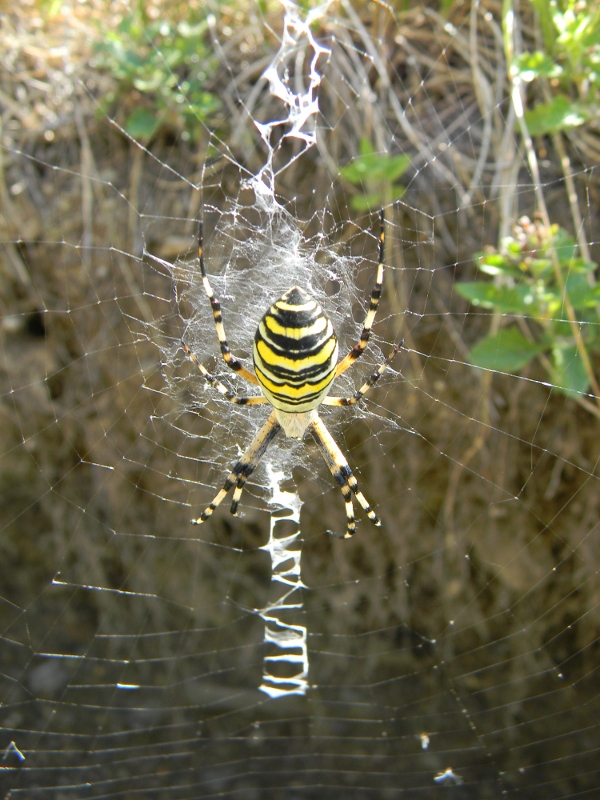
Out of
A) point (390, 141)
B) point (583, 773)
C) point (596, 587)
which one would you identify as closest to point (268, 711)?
point (583, 773)

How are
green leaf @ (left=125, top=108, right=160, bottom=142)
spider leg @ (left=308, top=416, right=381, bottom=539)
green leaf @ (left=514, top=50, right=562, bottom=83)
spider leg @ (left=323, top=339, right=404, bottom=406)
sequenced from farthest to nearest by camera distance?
green leaf @ (left=125, top=108, right=160, bottom=142), spider leg @ (left=308, top=416, right=381, bottom=539), green leaf @ (left=514, top=50, right=562, bottom=83), spider leg @ (left=323, top=339, right=404, bottom=406)

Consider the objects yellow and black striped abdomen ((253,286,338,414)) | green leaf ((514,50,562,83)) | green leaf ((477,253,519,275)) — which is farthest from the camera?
green leaf ((514,50,562,83))

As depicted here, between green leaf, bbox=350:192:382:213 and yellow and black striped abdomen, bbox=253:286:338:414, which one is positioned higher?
green leaf, bbox=350:192:382:213

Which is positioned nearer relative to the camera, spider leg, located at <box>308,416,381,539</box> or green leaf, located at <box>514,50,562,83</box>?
green leaf, located at <box>514,50,562,83</box>

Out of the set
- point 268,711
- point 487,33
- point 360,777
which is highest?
point 487,33

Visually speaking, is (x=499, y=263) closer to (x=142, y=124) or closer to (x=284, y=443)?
(x=284, y=443)

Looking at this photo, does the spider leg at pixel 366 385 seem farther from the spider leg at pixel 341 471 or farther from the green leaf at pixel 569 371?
the green leaf at pixel 569 371

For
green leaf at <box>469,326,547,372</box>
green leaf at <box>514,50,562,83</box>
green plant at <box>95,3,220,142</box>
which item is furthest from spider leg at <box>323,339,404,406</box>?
green plant at <box>95,3,220,142</box>

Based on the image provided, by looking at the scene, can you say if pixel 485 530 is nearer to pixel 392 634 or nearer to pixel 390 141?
pixel 392 634

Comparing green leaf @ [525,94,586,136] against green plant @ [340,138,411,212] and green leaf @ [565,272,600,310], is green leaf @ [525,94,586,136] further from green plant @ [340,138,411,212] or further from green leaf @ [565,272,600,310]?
green leaf @ [565,272,600,310]
